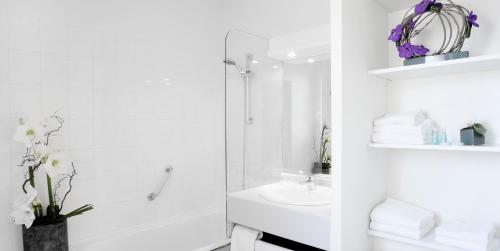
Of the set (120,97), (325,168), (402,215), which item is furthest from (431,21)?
(120,97)

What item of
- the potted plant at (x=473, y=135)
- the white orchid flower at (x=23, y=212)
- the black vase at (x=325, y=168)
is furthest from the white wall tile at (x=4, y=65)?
the potted plant at (x=473, y=135)

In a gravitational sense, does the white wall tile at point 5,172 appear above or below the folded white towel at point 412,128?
below

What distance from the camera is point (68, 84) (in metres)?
2.19

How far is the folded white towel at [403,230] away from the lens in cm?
136

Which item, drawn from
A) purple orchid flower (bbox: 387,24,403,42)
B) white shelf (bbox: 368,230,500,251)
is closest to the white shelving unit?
white shelf (bbox: 368,230,500,251)

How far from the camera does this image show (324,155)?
2.06 meters

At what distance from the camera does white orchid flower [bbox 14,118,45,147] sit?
1812 millimetres

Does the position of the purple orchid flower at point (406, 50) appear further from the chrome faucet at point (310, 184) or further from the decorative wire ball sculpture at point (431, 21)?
the chrome faucet at point (310, 184)

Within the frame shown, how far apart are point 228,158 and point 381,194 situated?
3.46 feet

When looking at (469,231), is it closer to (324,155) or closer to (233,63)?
(324,155)

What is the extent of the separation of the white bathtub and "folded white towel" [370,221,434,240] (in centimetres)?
155

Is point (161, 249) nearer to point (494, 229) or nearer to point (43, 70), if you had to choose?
point (43, 70)

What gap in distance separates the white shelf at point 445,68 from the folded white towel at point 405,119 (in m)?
0.19

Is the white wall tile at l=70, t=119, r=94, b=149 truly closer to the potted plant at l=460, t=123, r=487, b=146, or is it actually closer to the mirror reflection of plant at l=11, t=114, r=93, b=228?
the mirror reflection of plant at l=11, t=114, r=93, b=228
